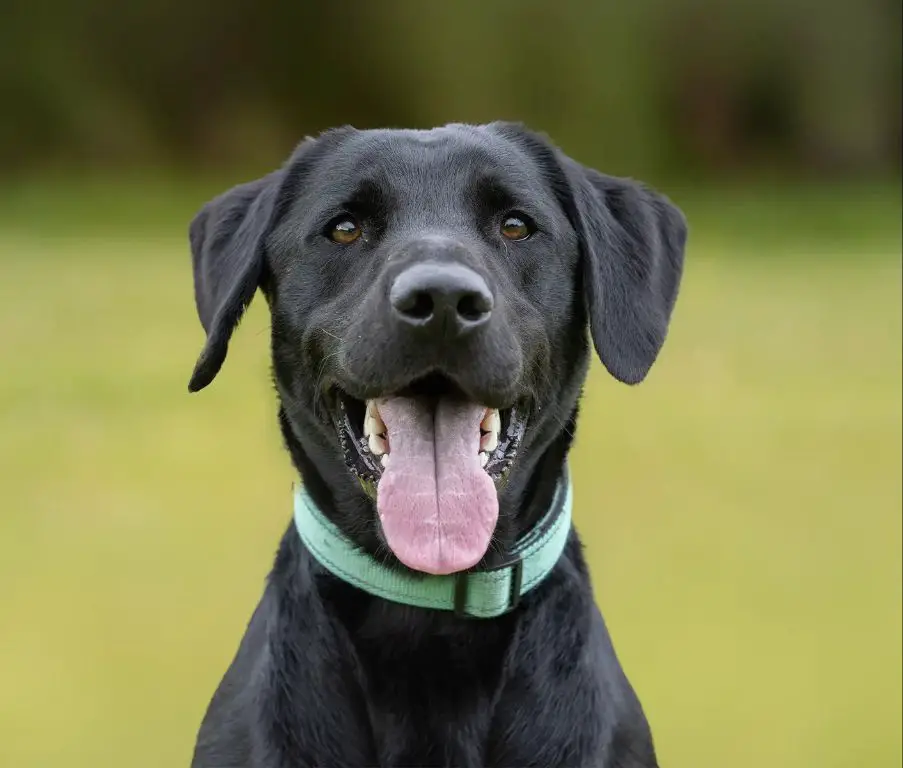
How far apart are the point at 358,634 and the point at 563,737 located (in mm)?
483

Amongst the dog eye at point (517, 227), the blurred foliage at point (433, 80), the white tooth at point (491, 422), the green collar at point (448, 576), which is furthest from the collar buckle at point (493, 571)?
the blurred foliage at point (433, 80)

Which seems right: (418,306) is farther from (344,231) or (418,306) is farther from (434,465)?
(344,231)

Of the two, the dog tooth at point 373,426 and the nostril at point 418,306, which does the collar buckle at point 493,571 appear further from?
the nostril at point 418,306

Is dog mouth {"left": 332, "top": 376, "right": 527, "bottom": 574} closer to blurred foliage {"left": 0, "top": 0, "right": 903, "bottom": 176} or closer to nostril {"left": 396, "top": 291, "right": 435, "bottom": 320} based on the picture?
nostril {"left": 396, "top": 291, "right": 435, "bottom": 320}

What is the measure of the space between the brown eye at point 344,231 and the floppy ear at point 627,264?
1.72 ft

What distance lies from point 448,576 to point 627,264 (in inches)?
34.9

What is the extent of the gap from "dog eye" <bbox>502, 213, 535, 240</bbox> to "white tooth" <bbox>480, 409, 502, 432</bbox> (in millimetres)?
441

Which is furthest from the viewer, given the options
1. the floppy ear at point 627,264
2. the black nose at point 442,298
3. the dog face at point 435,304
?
the floppy ear at point 627,264

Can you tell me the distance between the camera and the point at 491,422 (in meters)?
2.79

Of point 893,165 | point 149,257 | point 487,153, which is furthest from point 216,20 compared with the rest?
point 487,153

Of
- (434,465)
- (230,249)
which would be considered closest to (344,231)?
(230,249)

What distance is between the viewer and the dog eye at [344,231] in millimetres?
2990

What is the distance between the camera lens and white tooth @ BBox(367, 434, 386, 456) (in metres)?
2.76

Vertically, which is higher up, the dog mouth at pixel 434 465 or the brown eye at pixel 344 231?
the brown eye at pixel 344 231
